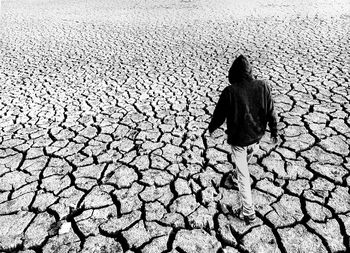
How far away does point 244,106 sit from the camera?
1.99 metres

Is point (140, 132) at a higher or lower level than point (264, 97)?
lower

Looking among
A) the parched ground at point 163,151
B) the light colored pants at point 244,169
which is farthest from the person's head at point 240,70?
the parched ground at point 163,151

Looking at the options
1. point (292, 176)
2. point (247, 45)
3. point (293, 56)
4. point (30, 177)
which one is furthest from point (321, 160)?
point (247, 45)

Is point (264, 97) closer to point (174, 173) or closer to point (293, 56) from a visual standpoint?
point (174, 173)

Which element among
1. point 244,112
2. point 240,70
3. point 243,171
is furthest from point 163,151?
point 240,70

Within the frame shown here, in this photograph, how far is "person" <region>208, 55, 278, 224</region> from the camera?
6.40 feet

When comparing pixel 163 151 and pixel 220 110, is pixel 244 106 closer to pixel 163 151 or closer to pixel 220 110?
pixel 220 110

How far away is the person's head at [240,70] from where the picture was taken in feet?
6.20

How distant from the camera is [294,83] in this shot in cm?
475

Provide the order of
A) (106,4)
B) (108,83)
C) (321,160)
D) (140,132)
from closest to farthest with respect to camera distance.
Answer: (321,160) → (140,132) → (108,83) → (106,4)

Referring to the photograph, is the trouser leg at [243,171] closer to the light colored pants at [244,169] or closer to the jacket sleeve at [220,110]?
the light colored pants at [244,169]

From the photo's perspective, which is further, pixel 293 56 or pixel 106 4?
pixel 106 4

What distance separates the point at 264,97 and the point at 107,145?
6.75 ft

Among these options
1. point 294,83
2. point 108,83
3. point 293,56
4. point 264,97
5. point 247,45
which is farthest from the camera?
point 247,45
